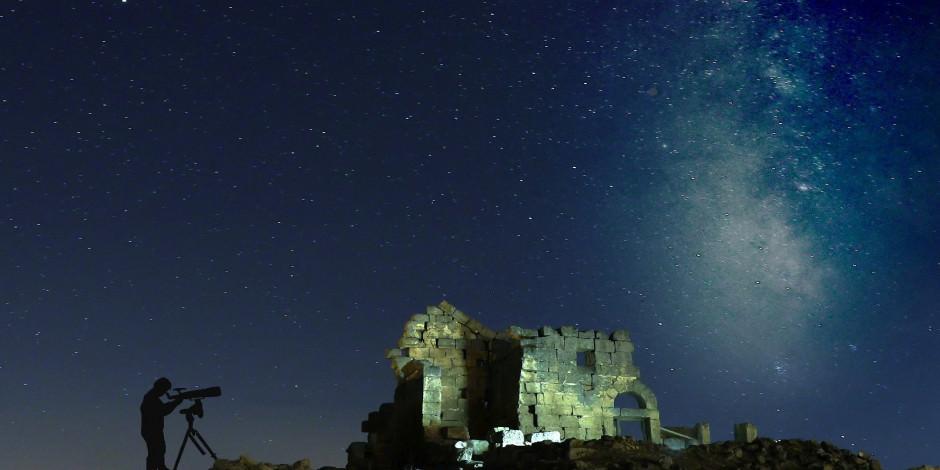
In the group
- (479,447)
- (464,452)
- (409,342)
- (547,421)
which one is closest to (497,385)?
(547,421)

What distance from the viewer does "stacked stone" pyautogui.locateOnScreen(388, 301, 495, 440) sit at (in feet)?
72.5

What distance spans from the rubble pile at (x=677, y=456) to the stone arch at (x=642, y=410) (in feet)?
20.9

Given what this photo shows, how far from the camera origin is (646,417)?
21922mm

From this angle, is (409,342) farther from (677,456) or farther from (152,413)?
(152,413)

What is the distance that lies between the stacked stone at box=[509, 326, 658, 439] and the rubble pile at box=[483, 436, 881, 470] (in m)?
5.21

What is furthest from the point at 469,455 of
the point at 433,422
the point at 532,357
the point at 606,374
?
the point at 606,374

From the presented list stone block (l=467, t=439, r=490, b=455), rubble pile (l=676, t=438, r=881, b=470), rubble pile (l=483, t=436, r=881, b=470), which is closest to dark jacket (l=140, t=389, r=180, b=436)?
rubble pile (l=483, t=436, r=881, b=470)

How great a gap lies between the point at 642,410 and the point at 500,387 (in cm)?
386

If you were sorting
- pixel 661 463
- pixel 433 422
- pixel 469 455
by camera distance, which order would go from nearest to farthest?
1. pixel 661 463
2. pixel 469 455
3. pixel 433 422

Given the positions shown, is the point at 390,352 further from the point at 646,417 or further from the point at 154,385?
the point at 154,385

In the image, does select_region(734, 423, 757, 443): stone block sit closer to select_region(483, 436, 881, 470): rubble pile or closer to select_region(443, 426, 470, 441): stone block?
select_region(483, 436, 881, 470): rubble pile

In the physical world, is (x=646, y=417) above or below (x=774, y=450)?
above

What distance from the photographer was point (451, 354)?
2270 cm

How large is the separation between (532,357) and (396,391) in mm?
3913
